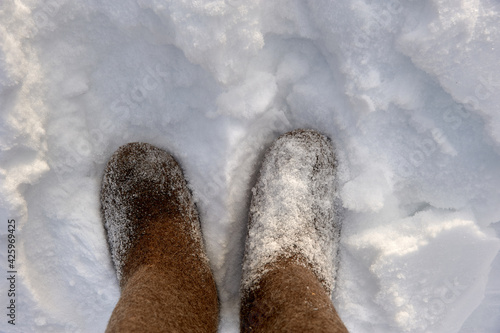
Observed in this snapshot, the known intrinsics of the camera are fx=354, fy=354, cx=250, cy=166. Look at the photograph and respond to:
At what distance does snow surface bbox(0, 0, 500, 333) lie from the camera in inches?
33.9

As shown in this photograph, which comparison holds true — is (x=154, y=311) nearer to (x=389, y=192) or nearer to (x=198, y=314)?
(x=198, y=314)

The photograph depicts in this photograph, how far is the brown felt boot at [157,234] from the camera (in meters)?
0.82

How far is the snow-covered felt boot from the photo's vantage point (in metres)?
0.77

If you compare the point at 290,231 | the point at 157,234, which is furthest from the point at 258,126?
the point at 157,234

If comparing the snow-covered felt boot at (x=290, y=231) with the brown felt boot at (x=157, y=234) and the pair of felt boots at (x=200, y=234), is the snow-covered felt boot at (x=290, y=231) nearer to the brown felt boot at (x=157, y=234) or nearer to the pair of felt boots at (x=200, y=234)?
the pair of felt boots at (x=200, y=234)

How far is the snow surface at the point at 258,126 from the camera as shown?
86 cm

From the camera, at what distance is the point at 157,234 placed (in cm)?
95

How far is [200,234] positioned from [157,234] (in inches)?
4.9

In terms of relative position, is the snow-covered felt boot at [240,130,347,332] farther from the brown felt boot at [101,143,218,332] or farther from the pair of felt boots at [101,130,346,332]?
the brown felt boot at [101,143,218,332]

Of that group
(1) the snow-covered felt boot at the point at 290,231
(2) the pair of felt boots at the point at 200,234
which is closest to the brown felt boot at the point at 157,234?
(2) the pair of felt boots at the point at 200,234

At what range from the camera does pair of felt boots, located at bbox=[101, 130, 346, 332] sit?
79 cm

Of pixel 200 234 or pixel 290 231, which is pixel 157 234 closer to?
pixel 200 234

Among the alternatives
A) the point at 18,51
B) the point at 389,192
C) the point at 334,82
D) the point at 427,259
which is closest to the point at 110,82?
the point at 18,51

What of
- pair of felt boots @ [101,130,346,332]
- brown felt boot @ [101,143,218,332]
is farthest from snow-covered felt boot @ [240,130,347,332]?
brown felt boot @ [101,143,218,332]
